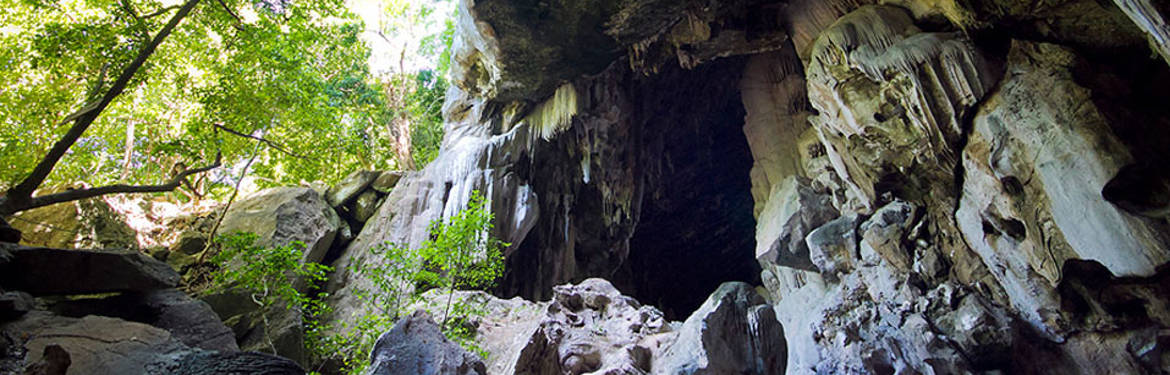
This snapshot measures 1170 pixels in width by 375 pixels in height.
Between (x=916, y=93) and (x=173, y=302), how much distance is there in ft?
27.6

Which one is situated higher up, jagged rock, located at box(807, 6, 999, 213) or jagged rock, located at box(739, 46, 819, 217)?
jagged rock, located at box(739, 46, 819, 217)

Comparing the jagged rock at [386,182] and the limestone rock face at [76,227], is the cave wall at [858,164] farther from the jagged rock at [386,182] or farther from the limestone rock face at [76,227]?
the limestone rock face at [76,227]

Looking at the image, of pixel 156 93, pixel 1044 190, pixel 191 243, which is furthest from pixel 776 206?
pixel 156 93

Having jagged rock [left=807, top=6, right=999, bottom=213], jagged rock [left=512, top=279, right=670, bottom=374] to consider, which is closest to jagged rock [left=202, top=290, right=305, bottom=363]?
jagged rock [left=512, top=279, right=670, bottom=374]

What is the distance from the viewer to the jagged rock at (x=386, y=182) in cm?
1153

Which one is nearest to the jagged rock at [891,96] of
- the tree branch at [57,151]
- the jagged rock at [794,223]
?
the jagged rock at [794,223]

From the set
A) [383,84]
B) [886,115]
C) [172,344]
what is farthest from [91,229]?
[886,115]

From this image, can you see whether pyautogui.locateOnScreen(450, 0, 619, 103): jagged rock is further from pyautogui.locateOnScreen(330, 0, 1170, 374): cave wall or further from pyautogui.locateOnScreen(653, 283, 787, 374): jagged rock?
pyautogui.locateOnScreen(653, 283, 787, 374): jagged rock

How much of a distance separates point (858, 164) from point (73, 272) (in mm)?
9347

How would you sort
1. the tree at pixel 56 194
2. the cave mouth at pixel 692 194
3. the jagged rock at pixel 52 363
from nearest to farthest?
the jagged rock at pixel 52 363 → the tree at pixel 56 194 → the cave mouth at pixel 692 194

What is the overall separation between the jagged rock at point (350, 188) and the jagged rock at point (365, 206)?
0.16 meters

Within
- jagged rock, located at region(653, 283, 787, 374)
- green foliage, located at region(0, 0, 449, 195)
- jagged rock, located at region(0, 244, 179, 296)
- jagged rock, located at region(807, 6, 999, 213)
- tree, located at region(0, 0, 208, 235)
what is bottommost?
jagged rock, located at region(653, 283, 787, 374)

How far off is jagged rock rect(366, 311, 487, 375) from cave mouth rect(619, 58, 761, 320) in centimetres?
859

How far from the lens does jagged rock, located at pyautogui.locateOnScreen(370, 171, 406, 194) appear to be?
37.8 ft
